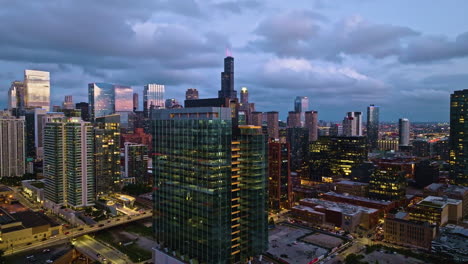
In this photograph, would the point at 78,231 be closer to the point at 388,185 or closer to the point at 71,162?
the point at 71,162

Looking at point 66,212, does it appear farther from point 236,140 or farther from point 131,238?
point 236,140

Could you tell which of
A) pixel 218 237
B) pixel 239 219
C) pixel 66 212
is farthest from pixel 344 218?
pixel 66 212

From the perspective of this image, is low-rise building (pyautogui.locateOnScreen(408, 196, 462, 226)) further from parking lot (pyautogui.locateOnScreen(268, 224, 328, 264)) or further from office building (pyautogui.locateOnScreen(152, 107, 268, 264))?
office building (pyautogui.locateOnScreen(152, 107, 268, 264))

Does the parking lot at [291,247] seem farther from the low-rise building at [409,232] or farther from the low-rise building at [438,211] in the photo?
the low-rise building at [438,211]

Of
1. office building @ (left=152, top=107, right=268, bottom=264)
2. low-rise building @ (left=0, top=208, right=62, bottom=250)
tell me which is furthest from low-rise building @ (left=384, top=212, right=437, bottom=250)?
low-rise building @ (left=0, top=208, right=62, bottom=250)

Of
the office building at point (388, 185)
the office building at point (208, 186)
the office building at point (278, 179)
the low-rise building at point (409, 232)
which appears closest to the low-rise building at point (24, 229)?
the office building at point (208, 186)

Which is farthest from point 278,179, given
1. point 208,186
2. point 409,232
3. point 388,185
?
point 208,186
